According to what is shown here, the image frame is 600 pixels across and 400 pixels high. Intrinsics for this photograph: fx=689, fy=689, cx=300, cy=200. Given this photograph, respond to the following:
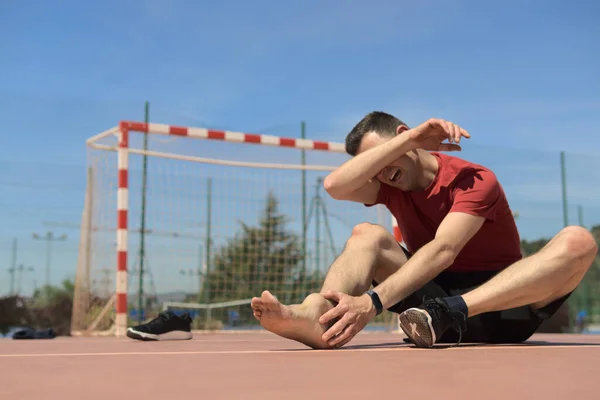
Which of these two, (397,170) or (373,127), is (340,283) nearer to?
(397,170)

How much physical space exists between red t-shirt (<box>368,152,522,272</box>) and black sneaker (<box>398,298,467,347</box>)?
34cm

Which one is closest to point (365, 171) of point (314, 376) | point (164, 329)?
point (314, 376)

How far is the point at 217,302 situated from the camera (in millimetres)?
9625

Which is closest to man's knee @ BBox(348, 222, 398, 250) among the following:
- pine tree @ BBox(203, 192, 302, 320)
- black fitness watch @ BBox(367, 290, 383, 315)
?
black fitness watch @ BBox(367, 290, 383, 315)

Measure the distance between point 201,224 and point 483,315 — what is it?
548 centimetres

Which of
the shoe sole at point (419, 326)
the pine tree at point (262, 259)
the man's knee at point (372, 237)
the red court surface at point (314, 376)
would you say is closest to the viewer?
the red court surface at point (314, 376)

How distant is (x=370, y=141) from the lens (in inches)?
95.1

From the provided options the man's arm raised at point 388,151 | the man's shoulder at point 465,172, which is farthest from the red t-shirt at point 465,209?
the man's arm raised at point 388,151

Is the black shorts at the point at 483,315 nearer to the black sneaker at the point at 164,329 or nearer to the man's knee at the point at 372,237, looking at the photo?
the man's knee at the point at 372,237

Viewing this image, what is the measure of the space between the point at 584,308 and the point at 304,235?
4.29 meters

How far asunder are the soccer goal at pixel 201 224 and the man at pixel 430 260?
3653 mm

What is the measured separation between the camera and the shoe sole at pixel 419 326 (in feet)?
6.51

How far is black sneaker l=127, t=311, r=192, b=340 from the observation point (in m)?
3.34

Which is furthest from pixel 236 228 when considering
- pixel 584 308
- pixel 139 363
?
pixel 139 363
